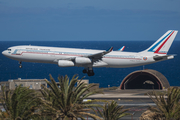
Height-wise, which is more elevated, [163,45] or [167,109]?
[163,45]

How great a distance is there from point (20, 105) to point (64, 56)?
40243 mm

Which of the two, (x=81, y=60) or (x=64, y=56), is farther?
(x=81, y=60)

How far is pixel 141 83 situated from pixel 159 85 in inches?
494

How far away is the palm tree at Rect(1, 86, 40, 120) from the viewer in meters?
39.2

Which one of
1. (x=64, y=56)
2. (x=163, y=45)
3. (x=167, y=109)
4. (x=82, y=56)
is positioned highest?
(x=163, y=45)

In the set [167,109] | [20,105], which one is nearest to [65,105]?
[20,105]

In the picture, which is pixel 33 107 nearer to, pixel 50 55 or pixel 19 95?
pixel 19 95

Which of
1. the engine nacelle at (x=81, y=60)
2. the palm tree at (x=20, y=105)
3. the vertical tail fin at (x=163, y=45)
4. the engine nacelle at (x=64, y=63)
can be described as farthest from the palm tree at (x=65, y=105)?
Result: the vertical tail fin at (x=163, y=45)

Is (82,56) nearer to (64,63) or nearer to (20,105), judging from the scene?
Answer: (64,63)

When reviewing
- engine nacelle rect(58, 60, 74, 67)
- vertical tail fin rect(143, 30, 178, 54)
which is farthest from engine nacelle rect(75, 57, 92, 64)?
vertical tail fin rect(143, 30, 178, 54)

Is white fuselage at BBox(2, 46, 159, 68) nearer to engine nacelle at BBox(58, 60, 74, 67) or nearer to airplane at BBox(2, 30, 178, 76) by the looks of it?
airplane at BBox(2, 30, 178, 76)

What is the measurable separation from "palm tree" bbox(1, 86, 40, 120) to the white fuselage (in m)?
36.3

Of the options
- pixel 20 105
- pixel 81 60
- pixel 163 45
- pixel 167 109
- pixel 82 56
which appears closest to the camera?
pixel 20 105

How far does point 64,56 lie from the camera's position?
80.3 meters
